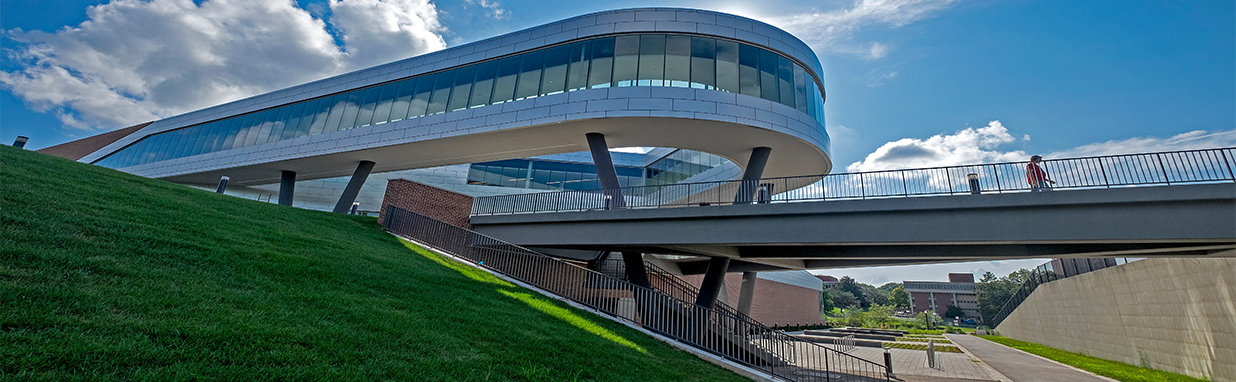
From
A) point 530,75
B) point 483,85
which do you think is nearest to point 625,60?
point 530,75

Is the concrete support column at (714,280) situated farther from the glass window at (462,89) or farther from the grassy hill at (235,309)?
the glass window at (462,89)

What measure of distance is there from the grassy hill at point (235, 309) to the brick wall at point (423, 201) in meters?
6.08

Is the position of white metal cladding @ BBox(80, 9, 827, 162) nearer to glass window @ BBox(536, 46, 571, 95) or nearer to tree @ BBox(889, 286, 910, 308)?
glass window @ BBox(536, 46, 571, 95)

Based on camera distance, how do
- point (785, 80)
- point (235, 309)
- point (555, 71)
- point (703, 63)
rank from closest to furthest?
point (235, 309)
point (703, 63)
point (785, 80)
point (555, 71)

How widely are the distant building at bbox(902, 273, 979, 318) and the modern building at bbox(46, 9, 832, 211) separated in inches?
3624

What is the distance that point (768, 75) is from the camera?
61.0ft

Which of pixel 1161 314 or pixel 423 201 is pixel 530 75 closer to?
pixel 423 201

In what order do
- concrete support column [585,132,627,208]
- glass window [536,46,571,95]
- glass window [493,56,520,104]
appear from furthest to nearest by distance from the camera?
glass window [493,56,520,104] → glass window [536,46,571,95] → concrete support column [585,132,627,208]

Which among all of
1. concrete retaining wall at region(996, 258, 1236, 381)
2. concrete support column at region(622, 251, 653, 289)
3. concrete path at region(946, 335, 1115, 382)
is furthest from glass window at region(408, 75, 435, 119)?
concrete retaining wall at region(996, 258, 1236, 381)

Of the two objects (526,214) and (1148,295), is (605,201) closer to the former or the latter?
(526,214)

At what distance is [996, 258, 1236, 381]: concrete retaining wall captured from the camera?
12578mm

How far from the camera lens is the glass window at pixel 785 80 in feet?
61.4

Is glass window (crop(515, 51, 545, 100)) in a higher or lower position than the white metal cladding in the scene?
lower

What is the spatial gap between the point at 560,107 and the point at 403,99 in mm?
9389
